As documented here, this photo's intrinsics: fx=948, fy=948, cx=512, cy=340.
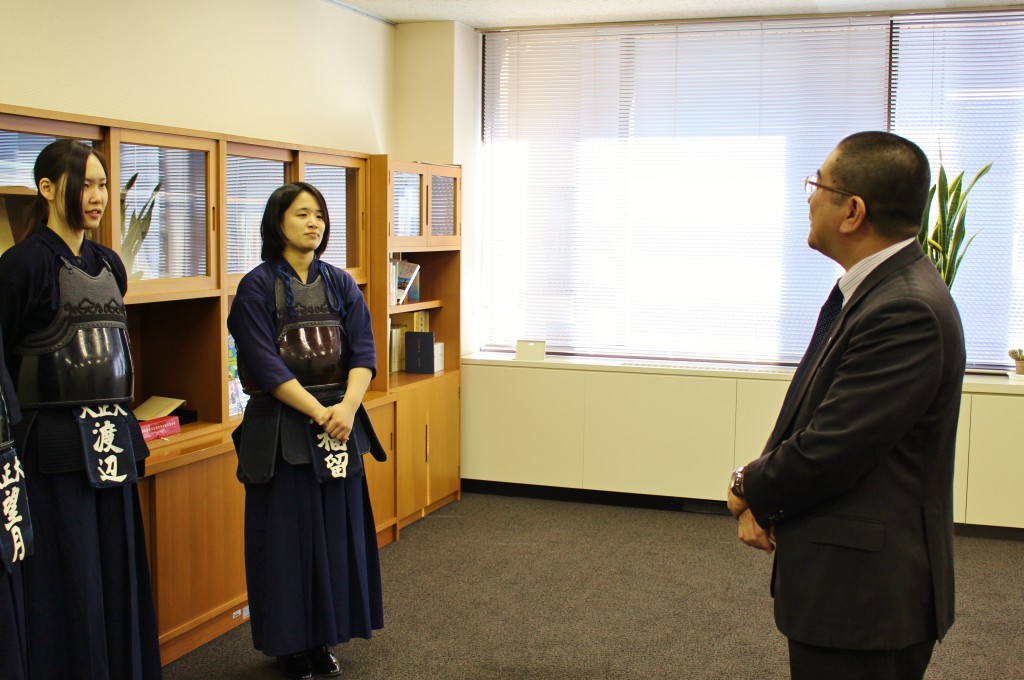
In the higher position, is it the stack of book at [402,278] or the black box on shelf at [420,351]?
the stack of book at [402,278]

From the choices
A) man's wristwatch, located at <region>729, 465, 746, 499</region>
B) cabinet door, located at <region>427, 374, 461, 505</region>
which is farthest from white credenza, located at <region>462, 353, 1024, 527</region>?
man's wristwatch, located at <region>729, 465, 746, 499</region>

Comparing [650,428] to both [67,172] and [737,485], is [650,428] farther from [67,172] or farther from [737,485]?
[67,172]

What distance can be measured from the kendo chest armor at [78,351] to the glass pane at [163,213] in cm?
44

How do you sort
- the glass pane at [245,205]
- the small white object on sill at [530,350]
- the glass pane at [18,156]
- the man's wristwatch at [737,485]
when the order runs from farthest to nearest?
the small white object on sill at [530,350] → the glass pane at [245,205] → the glass pane at [18,156] → the man's wristwatch at [737,485]

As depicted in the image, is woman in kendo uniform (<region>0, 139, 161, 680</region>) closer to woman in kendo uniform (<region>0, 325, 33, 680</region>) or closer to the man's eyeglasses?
woman in kendo uniform (<region>0, 325, 33, 680</region>)

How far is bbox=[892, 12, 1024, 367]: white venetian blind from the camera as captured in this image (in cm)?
483

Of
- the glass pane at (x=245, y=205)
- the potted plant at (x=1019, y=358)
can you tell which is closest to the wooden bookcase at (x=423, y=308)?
the glass pane at (x=245, y=205)

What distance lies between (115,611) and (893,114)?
434 centimetres

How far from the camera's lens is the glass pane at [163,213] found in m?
2.96

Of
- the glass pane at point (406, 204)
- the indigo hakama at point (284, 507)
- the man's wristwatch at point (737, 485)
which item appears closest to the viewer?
the man's wristwatch at point (737, 485)

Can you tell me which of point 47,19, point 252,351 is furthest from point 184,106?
point 252,351

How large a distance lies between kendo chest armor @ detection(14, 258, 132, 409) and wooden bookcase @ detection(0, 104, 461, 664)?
304 millimetres

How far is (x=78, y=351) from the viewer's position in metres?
2.44

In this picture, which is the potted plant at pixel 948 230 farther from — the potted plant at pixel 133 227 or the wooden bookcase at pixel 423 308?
the potted plant at pixel 133 227
